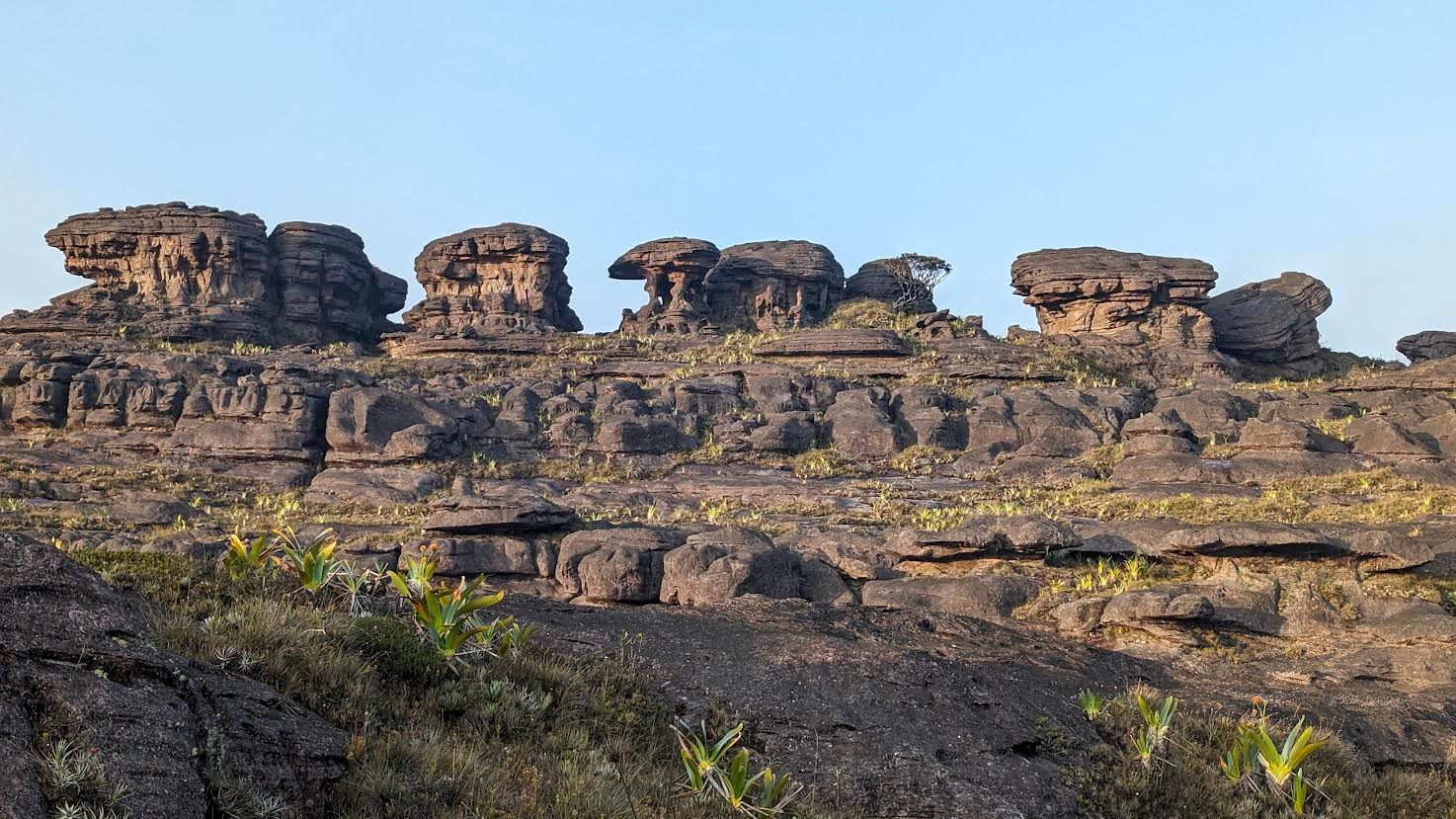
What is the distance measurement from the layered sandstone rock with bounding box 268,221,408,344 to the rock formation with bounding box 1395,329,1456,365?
63.0 meters

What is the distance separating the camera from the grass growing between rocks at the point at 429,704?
24.7 feet

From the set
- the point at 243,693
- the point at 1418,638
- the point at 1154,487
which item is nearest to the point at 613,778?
the point at 243,693

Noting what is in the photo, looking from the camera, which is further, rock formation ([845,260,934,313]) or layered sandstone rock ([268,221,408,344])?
rock formation ([845,260,934,313])

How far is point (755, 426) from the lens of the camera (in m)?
41.2

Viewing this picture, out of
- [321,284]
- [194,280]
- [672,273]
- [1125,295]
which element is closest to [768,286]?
[672,273]

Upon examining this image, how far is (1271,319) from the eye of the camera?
57438mm

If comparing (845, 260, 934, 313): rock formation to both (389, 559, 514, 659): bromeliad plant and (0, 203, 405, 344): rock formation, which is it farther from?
(389, 559, 514, 659): bromeliad plant

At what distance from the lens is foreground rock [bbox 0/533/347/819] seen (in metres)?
5.62

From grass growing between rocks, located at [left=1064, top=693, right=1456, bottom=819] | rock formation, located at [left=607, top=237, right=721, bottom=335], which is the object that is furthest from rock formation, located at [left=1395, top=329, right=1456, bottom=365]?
grass growing between rocks, located at [left=1064, top=693, right=1456, bottom=819]

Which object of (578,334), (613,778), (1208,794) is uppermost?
(578,334)

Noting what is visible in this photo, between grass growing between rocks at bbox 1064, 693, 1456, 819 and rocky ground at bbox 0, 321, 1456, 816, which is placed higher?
rocky ground at bbox 0, 321, 1456, 816

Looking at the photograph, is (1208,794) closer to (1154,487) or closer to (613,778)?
(613,778)

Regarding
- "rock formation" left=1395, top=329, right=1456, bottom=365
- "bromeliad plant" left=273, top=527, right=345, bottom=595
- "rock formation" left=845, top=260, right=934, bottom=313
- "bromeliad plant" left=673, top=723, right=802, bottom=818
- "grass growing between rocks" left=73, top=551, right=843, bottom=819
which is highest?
"rock formation" left=845, top=260, right=934, bottom=313

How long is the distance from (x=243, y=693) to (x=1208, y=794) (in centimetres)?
947
